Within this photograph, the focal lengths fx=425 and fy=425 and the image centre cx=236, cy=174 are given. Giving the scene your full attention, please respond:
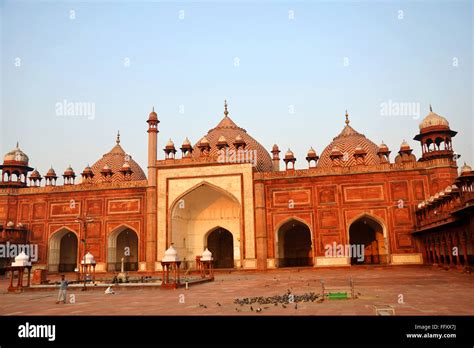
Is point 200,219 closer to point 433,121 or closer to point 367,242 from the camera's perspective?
point 367,242

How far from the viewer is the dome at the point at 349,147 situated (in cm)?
2828

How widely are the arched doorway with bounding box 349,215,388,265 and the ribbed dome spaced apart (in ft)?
21.4

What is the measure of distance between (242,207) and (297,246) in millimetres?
5624

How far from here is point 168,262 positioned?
13.7 m

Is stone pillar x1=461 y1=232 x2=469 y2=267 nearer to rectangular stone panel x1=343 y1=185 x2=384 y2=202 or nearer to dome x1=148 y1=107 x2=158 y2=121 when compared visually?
rectangular stone panel x1=343 y1=185 x2=384 y2=202

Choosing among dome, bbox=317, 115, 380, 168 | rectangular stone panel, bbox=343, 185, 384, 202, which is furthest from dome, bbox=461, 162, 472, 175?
dome, bbox=317, 115, 380, 168

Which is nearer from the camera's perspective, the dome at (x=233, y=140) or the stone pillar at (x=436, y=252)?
the stone pillar at (x=436, y=252)

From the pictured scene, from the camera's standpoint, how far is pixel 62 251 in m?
29.7

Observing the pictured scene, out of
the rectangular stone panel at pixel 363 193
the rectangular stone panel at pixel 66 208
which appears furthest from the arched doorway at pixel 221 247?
the rectangular stone panel at pixel 363 193

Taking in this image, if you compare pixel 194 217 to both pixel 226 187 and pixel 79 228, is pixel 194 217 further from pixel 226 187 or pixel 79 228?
pixel 79 228

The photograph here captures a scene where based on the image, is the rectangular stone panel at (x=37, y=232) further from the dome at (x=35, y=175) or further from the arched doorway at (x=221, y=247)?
the arched doorway at (x=221, y=247)

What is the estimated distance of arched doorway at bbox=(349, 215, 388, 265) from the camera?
85.7 ft

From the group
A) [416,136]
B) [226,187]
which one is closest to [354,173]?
[416,136]

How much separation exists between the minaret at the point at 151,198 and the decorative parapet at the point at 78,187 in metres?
0.69
